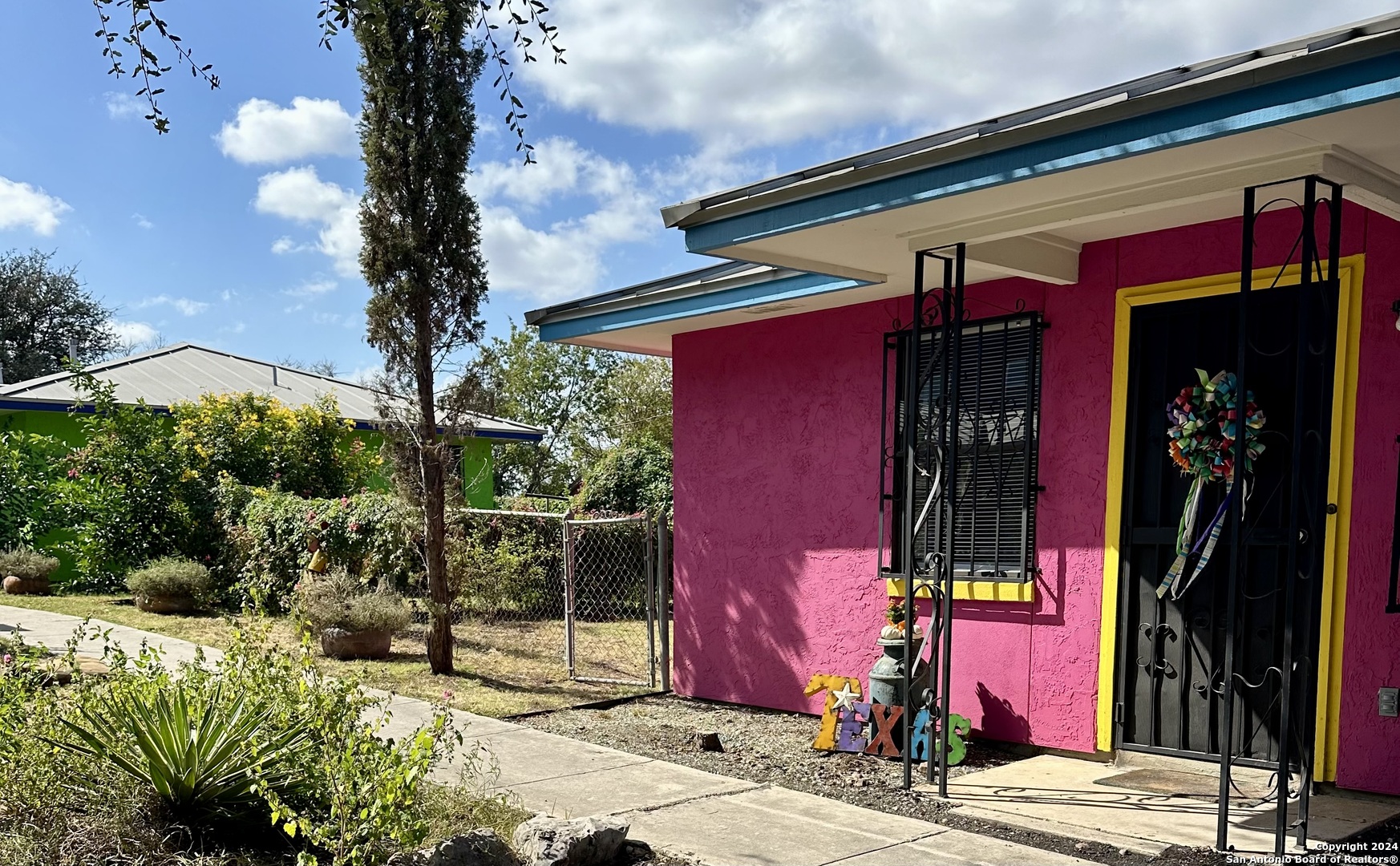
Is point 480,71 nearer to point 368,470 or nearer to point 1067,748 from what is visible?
point 1067,748

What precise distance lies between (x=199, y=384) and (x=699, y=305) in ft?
50.3

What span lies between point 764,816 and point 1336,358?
359cm

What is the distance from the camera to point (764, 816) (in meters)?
5.00

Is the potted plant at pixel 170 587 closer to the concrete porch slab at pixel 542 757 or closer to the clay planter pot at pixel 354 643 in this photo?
the clay planter pot at pixel 354 643

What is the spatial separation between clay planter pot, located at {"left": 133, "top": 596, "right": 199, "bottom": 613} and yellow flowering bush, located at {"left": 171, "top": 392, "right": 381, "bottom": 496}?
7.21 feet

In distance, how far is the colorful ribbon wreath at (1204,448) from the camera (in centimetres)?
549

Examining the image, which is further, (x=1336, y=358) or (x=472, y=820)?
(x=1336, y=358)

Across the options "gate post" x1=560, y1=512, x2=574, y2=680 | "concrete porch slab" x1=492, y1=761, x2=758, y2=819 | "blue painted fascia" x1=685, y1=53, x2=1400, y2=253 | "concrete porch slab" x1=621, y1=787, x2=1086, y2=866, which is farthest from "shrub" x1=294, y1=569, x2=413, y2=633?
"blue painted fascia" x1=685, y1=53, x2=1400, y2=253

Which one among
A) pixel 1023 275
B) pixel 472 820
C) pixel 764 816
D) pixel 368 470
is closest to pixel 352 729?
pixel 472 820

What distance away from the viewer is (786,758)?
6539 mm

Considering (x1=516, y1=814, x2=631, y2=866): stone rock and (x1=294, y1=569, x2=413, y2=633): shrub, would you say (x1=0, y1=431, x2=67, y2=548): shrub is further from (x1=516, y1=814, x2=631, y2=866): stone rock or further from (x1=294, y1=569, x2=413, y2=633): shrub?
(x1=516, y1=814, x2=631, y2=866): stone rock

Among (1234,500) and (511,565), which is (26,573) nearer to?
(511,565)

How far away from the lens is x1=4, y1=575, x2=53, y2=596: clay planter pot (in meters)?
14.4

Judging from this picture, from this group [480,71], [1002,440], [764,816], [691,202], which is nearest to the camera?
[764,816]
